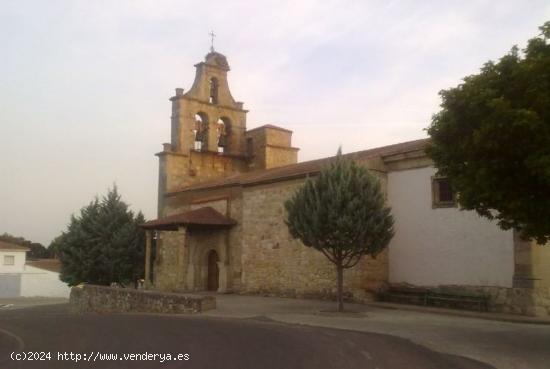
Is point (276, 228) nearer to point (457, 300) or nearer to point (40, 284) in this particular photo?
point (457, 300)

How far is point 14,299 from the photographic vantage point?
4447 centimetres

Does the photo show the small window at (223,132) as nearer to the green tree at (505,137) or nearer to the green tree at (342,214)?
the green tree at (342,214)

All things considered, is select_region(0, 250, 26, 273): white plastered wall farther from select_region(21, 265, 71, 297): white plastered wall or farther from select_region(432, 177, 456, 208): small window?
select_region(432, 177, 456, 208): small window

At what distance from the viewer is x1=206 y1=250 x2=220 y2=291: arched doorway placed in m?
25.7

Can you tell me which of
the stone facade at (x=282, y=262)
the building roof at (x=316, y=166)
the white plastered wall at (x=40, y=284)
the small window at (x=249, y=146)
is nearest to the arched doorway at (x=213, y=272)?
the stone facade at (x=282, y=262)

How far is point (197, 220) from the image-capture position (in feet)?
76.8

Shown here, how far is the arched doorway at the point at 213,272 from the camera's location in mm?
25656

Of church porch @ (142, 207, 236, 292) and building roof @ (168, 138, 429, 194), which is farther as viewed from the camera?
church porch @ (142, 207, 236, 292)

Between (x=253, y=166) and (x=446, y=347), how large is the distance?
23.4m

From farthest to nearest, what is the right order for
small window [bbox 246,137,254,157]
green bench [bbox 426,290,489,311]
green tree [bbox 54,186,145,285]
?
small window [bbox 246,137,254,157] → green tree [bbox 54,186,145,285] → green bench [bbox 426,290,489,311]

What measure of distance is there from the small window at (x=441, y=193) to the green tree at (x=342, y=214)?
288 cm

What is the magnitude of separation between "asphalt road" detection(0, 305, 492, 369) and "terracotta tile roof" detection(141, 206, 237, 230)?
948cm

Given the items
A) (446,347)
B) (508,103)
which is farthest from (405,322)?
(508,103)

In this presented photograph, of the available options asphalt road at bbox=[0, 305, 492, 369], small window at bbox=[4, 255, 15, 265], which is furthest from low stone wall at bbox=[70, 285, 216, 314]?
small window at bbox=[4, 255, 15, 265]
